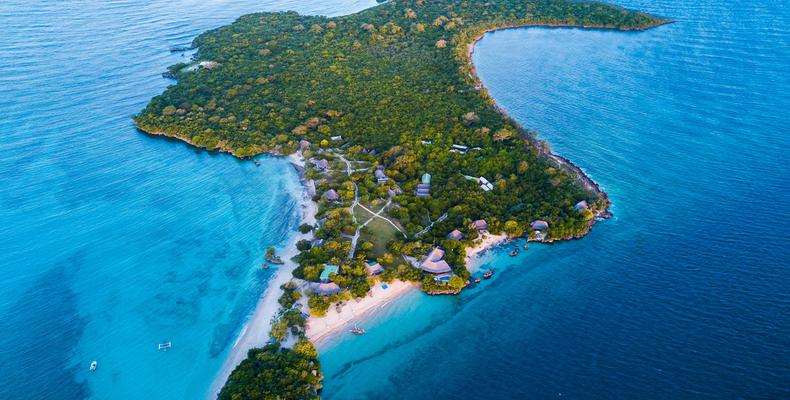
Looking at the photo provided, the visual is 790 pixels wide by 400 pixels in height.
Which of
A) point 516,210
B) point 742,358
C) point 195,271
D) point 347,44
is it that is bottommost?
point 742,358

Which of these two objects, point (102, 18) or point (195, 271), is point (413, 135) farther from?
point (102, 18)

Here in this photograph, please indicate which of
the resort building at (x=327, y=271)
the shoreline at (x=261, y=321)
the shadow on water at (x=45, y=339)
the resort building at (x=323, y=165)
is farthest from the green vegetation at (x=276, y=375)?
the resort building at (x=323, y=165)

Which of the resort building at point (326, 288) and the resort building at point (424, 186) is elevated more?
the resort building at point (424, 186)

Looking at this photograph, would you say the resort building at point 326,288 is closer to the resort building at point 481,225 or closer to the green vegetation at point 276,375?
the green vegetation at point 276,375

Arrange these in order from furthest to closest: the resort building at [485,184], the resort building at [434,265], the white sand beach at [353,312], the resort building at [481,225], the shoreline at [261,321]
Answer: the resort building at [485,184] → the resort building at [481,225] → the resort building at [434,265] → the white sand beach at [353,312] → the shoreline at [261,321]

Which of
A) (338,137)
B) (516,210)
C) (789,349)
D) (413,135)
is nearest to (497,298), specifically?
(516,210)

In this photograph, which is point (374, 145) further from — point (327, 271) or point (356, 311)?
point (356, 311)
